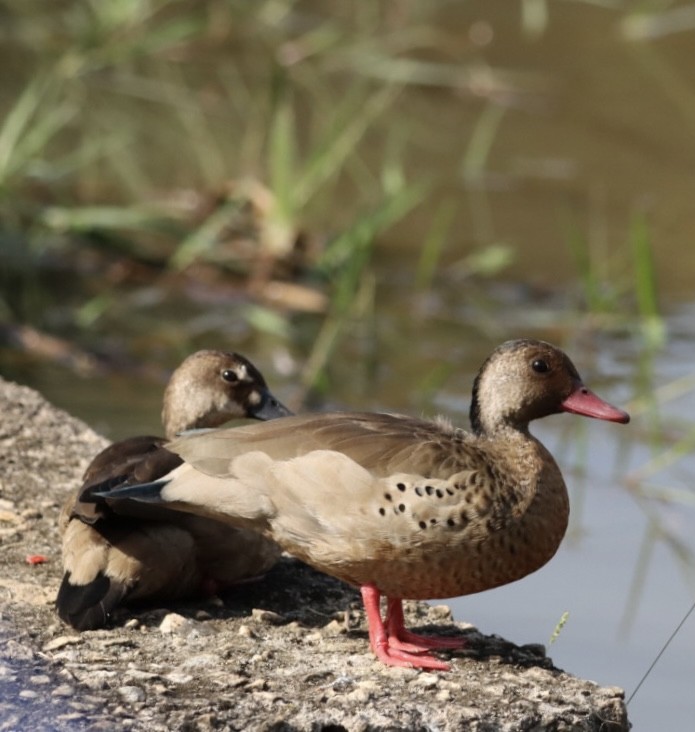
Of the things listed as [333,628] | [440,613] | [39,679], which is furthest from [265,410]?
[39,679]

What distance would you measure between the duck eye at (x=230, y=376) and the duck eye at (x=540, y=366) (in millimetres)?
1166

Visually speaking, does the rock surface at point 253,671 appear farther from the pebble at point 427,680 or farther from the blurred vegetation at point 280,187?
the blurred vegetation at point 280,187

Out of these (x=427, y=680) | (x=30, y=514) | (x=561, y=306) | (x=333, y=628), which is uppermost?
(x=561, y=306)

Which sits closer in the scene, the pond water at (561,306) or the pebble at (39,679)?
the pebble at (39,679)

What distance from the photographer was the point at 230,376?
560 cm

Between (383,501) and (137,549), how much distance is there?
27.7 inches

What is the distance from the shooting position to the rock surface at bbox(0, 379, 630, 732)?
3.99 metres

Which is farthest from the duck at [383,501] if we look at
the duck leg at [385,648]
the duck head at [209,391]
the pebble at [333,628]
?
the duck head at [209,391]

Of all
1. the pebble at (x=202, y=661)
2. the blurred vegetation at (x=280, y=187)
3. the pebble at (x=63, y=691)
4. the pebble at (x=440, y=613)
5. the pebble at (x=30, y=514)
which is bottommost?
the pebble at (x=63, y=691)

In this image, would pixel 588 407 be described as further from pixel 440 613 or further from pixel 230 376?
pixel 230 376

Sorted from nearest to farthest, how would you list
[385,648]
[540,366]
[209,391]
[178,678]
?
1. [178,678]
2. [385,648]
3. [540,366]
4. [209,391]

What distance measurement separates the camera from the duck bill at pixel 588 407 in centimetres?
494

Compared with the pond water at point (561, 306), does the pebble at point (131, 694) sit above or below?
below

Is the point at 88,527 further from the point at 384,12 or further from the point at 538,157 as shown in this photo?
the point at 384,12
